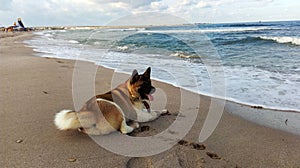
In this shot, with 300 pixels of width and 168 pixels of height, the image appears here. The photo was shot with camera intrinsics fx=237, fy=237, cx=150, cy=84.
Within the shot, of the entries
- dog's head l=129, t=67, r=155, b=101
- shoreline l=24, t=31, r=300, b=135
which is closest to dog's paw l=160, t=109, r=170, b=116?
dog's head l=129, t=67, r=155, b=101

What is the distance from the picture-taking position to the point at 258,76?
823 centimetres

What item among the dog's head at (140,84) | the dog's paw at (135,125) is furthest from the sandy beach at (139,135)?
the dog's head at (140,84)

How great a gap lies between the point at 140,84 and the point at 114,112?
2.23 feet

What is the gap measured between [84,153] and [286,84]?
20.5 feet

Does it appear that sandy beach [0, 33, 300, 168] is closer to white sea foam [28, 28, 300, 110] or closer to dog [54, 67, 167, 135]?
dog [54, 67, 167, 135]

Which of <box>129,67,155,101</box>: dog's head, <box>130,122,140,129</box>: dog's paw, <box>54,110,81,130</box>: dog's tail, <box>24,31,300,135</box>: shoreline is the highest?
<box>129,67,155,101</box>: dog's head

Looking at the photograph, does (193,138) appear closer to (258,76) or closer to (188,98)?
(188,98)

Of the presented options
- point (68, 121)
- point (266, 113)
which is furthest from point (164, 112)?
point (266, 113)

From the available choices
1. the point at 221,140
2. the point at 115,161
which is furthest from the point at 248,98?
the point at 115,161

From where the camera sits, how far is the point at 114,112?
3.84m

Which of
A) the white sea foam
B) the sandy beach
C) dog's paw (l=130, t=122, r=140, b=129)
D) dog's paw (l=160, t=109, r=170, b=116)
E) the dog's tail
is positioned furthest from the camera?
the white sea foam

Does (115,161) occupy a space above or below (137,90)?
below

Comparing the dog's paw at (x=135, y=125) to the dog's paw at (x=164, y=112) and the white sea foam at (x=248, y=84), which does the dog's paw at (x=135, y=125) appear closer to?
the dog's paw at (x=164, y=112)

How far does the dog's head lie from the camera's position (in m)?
4.14
